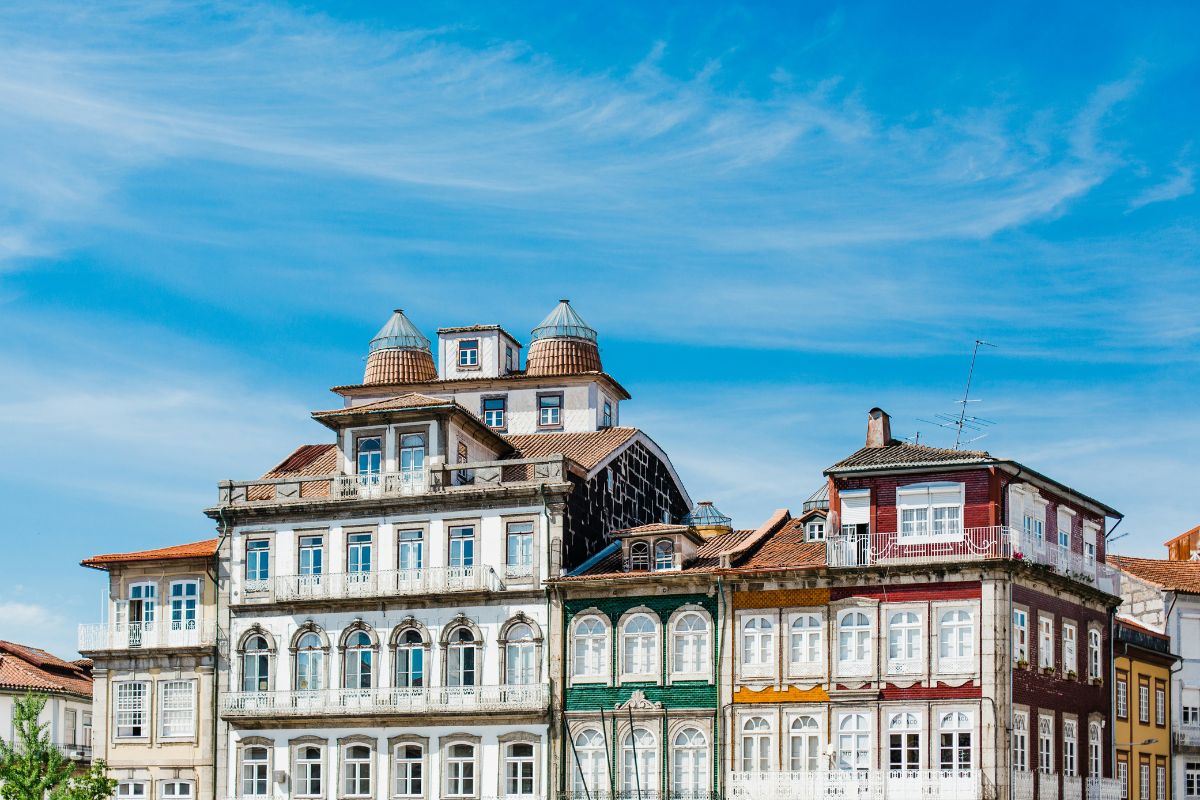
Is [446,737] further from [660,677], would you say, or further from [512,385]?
[512,385]

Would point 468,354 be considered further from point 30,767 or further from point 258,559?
point 30,767

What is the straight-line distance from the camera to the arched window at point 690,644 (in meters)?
71.2

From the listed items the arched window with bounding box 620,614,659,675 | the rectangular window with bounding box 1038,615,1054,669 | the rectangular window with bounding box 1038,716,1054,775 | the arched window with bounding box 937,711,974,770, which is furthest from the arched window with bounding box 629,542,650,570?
the rectangular window with bounding box 1038,716,1054,775

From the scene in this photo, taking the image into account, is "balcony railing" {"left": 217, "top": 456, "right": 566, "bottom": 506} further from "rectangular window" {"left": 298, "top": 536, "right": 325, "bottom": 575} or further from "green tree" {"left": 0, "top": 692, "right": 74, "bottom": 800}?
"green tree" {"left": 0, "top": 692, "right": 74, "bottom": 800}

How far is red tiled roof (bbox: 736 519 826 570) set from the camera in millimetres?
70812

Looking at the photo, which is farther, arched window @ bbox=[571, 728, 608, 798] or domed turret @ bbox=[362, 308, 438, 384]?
domed turret @ bbox=[362, 308, 438, 384]

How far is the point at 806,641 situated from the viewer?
Answer: 70000mm

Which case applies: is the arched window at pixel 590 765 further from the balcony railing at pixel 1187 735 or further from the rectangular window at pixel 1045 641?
the balcony railing at pixel 1187 735

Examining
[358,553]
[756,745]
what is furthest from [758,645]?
[358,553]

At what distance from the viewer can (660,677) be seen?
7144 cm

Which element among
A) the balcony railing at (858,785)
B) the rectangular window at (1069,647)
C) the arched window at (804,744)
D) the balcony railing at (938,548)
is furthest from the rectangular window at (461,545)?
the rectangular window at (1069,647)

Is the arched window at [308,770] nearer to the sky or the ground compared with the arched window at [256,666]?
nearer to the ground

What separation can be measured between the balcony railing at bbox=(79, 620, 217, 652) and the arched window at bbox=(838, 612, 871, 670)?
24.3 meters

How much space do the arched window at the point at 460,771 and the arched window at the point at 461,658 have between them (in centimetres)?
237
